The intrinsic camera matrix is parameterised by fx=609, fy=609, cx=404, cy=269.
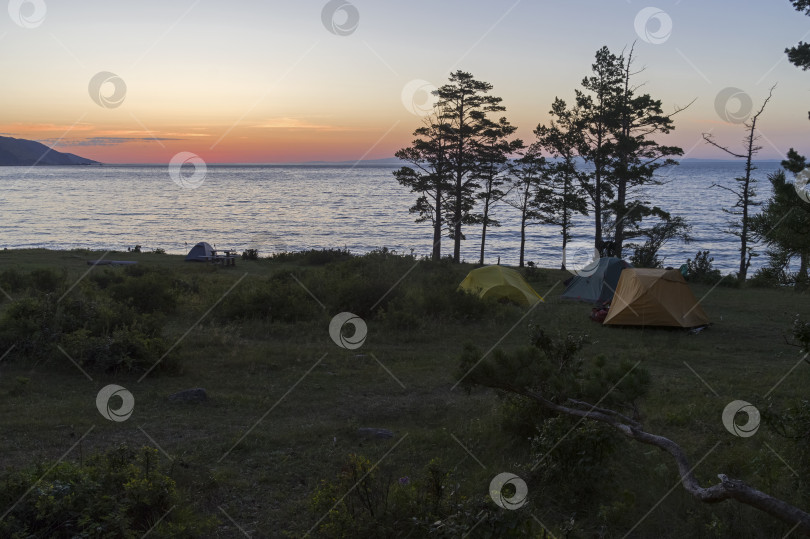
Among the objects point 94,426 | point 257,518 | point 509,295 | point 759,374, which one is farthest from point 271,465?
point 509,295

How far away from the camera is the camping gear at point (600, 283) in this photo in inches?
824

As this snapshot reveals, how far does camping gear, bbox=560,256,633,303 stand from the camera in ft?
68.6

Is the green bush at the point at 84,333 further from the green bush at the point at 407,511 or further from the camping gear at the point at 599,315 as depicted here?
the camping gear at the point at 599,315

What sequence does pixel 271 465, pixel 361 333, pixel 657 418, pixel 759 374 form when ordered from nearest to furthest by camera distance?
pixel 271 465
pixel 657 418
pixel 759 374
pixel 361 333

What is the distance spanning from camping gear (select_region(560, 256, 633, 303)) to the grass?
11.2 ft

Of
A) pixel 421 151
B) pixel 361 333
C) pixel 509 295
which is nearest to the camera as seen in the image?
pixel 361 333

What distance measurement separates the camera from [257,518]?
19.6 ft

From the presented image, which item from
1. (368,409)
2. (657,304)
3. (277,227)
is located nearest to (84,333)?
(368,409)

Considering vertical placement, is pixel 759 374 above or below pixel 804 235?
below

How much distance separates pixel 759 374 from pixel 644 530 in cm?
762

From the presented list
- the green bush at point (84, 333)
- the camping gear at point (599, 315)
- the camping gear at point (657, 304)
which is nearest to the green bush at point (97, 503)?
the green bush at point (84, 333)

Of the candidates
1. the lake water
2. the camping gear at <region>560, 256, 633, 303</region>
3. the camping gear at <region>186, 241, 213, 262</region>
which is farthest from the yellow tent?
the lake water

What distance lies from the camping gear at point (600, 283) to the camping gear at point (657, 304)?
11.0 feet

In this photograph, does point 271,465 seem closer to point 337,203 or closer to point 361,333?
point 361,333
